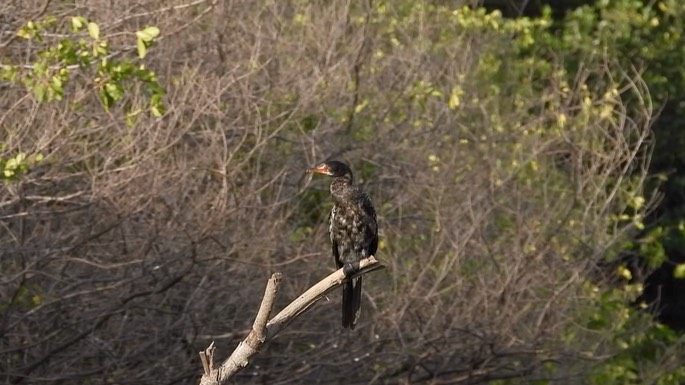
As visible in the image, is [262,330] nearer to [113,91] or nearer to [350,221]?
[350,221]

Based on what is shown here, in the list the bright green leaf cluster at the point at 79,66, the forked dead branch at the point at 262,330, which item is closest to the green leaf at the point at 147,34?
the bright green leaf cluster at the point at 79,66

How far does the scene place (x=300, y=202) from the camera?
12.2 metres

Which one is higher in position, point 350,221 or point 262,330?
point 262,330

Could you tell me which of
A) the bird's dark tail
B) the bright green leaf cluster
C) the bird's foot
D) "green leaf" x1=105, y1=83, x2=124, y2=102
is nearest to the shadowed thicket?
the bright green leaf cluster

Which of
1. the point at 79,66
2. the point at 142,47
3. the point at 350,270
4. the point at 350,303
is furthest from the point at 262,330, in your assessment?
the point at 79,66

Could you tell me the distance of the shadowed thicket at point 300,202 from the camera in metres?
9.89

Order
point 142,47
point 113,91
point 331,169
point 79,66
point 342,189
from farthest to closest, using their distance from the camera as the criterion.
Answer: point 79,66
point 113,91
point 142,47
point 342,189
point 331,169

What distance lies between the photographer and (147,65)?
1130 centimetres

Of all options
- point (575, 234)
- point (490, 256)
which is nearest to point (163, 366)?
point (490, 256)

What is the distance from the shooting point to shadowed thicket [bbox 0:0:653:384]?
9891mm

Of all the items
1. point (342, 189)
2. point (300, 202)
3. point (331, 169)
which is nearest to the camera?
point (331, 169)

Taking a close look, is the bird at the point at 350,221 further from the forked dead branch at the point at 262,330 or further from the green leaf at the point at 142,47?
the forked dead branch at the point at 262,330

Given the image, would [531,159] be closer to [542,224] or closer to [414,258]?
[542,224]

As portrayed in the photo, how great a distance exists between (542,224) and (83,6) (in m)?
4.63
